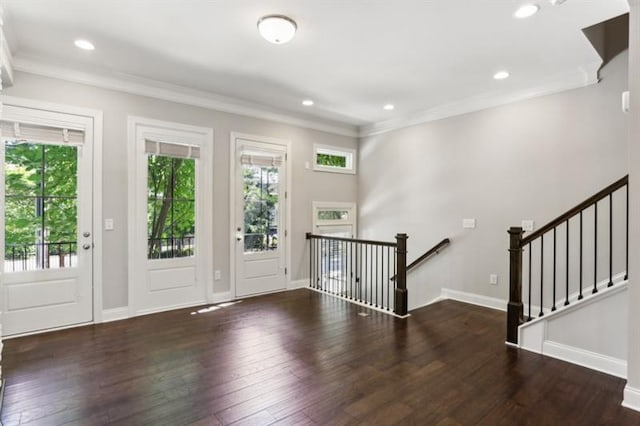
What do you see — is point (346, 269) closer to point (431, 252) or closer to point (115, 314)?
point (431, 252)

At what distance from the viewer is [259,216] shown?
4934 mm

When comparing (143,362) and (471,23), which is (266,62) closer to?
(471,23)

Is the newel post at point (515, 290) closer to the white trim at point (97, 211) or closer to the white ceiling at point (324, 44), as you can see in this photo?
the white ceiling at point (324, 44)

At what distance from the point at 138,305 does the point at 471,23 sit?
453cm

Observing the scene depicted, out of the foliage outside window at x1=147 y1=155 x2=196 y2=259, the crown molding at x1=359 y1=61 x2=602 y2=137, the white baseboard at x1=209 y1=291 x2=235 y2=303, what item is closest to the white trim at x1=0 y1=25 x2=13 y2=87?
the foliage outside window at x1=147 y1=155 x2=196 y2=259

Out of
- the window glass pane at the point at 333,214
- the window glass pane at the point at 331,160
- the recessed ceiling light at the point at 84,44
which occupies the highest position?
the recessed ceiling light at the point at 84,44

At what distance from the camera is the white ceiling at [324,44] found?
2.52 metres

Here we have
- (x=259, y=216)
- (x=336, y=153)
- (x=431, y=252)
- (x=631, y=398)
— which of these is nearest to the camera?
(x=631, y=398)

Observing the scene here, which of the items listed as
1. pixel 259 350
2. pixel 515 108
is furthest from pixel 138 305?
pixel 515 108

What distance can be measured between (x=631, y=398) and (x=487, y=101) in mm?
3528

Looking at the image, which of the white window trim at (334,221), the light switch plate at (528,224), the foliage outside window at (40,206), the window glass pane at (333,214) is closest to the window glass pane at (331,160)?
the white window trim at (334,221)

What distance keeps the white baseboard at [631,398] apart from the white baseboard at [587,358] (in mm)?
421

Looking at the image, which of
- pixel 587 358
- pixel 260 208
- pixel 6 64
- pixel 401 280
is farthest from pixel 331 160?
pixel 587 358

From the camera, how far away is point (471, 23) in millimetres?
2697
